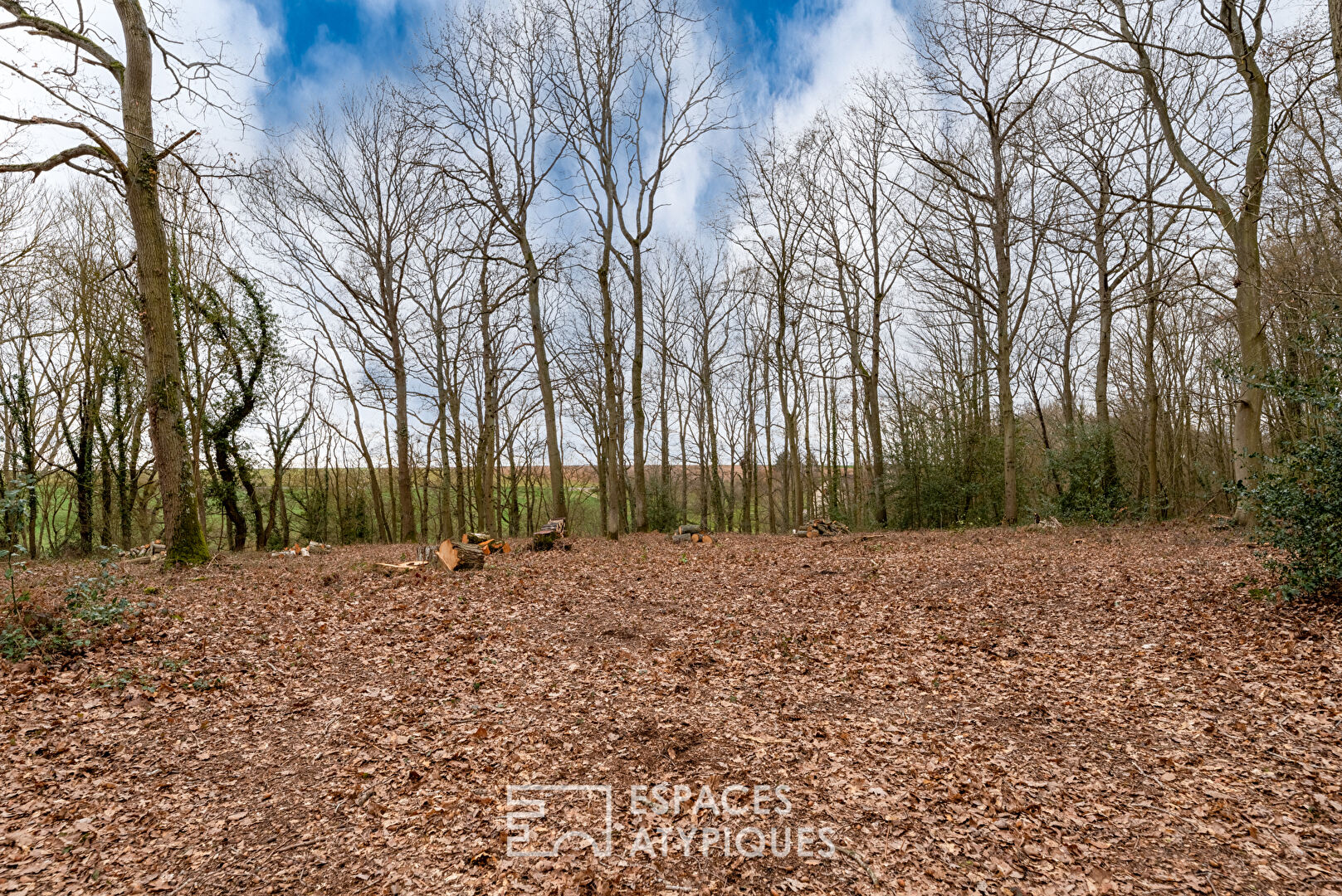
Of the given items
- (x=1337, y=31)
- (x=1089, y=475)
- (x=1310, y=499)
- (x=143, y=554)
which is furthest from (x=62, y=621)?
(x=1089, y=475)

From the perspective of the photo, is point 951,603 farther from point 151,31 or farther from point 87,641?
point 151,31

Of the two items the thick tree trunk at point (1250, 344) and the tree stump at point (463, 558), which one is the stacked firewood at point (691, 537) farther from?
the thick tree trunk at point (1250, 344)

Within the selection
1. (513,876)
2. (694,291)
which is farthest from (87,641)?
(694,291)

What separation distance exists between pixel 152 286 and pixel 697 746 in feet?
29.9

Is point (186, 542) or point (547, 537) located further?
point (547, 537)

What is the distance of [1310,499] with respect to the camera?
5.39 m

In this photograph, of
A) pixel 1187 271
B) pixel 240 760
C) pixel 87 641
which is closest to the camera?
pixel 240 760

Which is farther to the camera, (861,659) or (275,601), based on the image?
(275,601)

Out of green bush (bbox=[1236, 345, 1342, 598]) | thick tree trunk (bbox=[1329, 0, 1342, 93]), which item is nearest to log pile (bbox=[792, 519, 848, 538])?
green bush (bbox=[1236, 345, 1342, 598])

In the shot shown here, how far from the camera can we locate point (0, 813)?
3.14 m

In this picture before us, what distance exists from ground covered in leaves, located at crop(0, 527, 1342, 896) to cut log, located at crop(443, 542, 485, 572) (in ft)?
6.34

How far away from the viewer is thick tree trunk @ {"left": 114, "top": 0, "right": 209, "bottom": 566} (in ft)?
25.7

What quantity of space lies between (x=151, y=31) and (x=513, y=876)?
1111 cm
